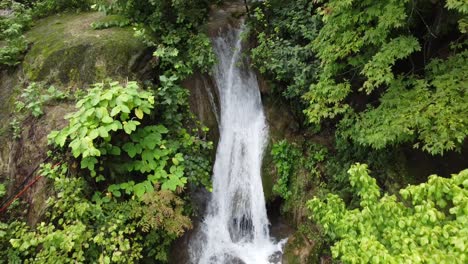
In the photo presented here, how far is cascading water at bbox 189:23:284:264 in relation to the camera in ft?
19.4

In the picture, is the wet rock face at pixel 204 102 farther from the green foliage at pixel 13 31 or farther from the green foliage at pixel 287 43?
the green foliage at pixel 13 31

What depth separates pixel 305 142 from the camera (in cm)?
671

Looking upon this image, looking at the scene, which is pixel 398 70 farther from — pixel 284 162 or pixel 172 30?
pixel 172 30

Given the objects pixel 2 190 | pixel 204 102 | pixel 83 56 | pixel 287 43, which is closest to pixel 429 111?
pixel 287 43

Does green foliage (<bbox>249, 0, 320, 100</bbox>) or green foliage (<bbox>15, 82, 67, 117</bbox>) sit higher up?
green foliage (<bbox>249, 0, 320, 100</bbox>)

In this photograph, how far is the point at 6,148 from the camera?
4.83 metres

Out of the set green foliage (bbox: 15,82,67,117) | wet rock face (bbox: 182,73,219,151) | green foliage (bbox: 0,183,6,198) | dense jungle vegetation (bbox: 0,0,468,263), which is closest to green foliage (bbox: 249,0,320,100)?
dense jungle vegetation (bbox: 0,0,468,263)

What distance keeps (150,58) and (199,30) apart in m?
1.28

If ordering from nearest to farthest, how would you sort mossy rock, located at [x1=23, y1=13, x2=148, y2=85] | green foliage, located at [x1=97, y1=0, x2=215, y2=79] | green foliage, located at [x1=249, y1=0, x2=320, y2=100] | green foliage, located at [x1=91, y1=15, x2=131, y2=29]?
mossy rock, located at [x1=23, y1=13, x2=148, y2=85], green foliage, located at [x1=97, y1=0, x2=215, y2=79], green foliage, located at [x1=249, y1=0, x2=320, y2=100], green foliage, located at [x1=91, y1=15, x2=131, y2=29]

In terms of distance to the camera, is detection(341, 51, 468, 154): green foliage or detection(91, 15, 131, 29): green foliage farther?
detection(91, 15, 131, 29): green foliage

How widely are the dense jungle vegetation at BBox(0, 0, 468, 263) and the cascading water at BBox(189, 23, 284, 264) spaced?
55 centimetres

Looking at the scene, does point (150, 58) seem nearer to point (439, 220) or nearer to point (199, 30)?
point (199, 30)

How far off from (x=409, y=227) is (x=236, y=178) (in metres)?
4.30

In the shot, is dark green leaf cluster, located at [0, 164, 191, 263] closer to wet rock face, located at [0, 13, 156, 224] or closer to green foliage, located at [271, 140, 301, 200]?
wet rock face, located at [0, 13, 156, 224]
